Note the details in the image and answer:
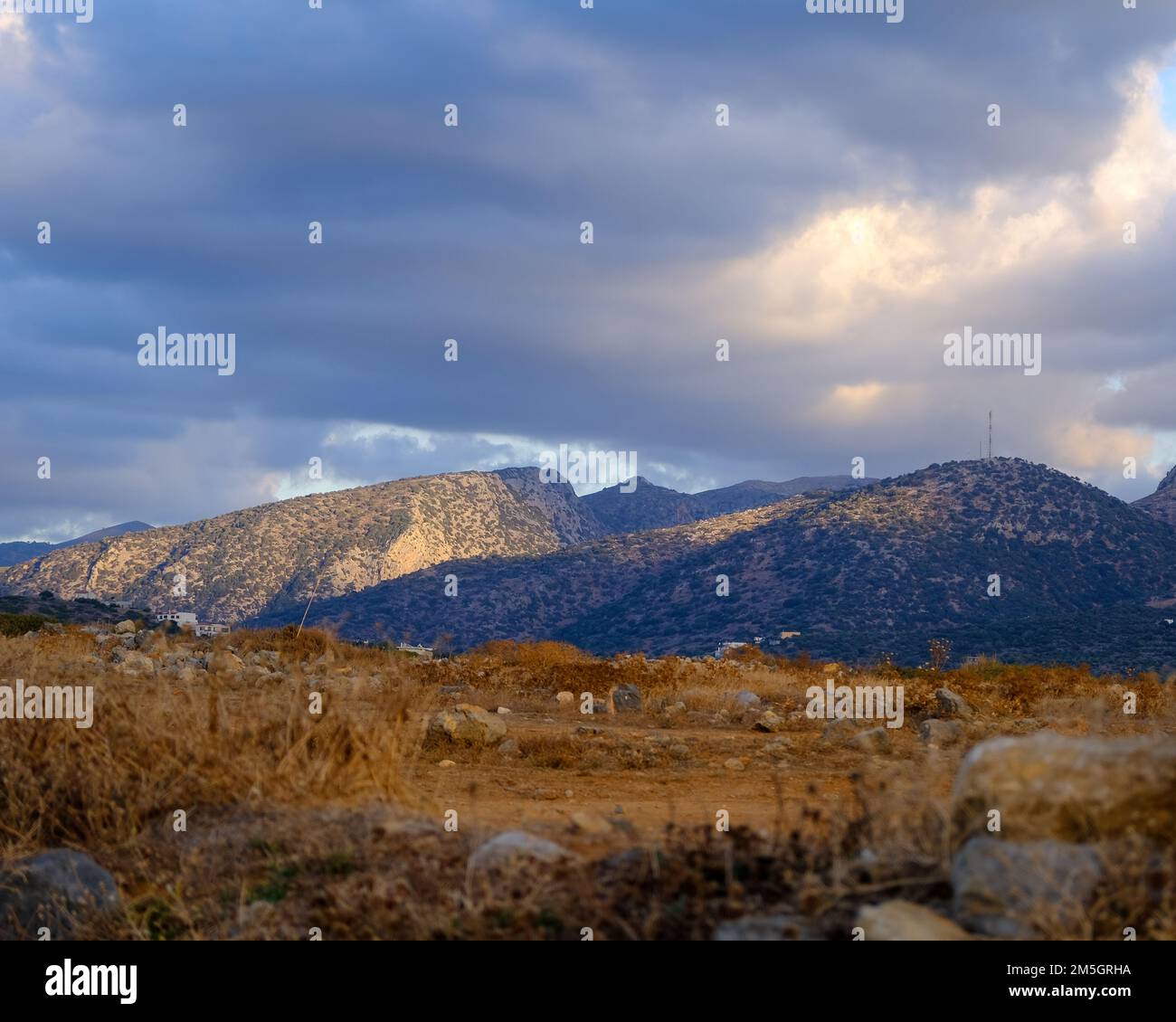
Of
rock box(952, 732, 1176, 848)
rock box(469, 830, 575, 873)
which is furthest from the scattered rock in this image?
rock box(952, 732, 1176, 848)

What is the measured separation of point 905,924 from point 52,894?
4.53 m

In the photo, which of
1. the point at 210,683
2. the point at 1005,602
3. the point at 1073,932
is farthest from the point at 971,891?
the point at 1005,602

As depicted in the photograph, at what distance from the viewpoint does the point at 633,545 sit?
237 feet

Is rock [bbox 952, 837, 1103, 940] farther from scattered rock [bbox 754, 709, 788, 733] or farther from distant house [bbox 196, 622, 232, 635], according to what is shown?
distant house [bbox 196, 622, 232, 635]

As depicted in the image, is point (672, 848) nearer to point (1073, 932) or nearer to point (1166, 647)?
point (1073, 932)

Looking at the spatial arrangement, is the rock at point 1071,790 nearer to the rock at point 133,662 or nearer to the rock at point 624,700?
the rock at point 133,662

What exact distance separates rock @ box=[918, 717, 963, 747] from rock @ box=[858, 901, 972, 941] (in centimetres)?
973

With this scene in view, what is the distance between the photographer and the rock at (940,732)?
554 inches

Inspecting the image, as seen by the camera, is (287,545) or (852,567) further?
(287,545)

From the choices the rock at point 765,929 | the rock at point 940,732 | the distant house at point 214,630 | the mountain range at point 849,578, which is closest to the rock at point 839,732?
the rock at point 940,732

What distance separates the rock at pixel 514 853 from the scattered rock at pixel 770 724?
10.6 m

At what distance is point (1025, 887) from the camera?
4.48m
